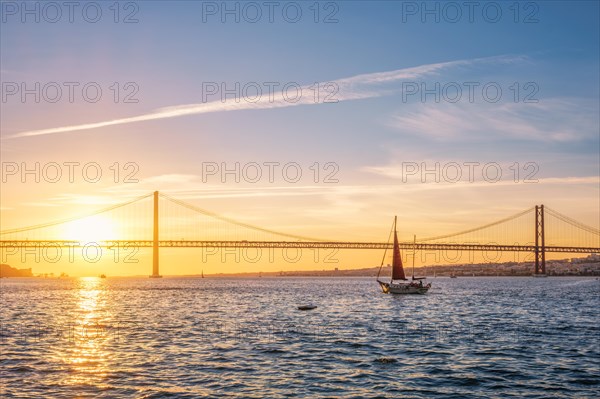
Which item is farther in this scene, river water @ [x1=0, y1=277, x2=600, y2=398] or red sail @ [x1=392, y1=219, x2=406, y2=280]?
red sail @ [x1=392, y1=219, x2=406, y2=280]

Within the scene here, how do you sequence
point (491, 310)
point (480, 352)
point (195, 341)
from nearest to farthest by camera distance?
point (480, 352), point (195, 341), point (491, 310)

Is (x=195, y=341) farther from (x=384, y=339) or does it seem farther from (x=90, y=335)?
(x=384, y=339)

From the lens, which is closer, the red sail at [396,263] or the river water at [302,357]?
the river water at [302,357]

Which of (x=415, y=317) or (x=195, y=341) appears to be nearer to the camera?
(x=195, y=341)

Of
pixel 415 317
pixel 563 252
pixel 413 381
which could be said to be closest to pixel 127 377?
pixel 413 381

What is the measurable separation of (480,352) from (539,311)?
3184cm

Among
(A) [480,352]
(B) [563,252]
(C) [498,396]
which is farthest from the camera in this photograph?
(B) [563,252]

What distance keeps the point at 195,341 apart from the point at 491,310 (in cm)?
3591

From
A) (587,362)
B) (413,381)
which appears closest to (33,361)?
(413,381)

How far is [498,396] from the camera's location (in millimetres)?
A: 23125

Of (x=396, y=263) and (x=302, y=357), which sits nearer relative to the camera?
(x=302, y=357)

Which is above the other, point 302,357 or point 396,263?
point 396,263

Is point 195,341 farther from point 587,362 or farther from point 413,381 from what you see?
point 587,362

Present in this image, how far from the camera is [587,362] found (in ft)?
98.0
